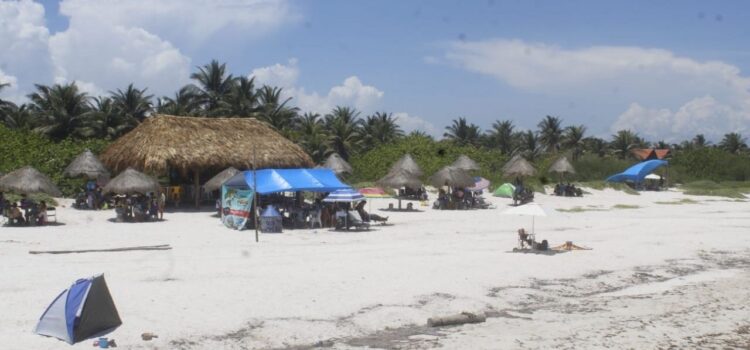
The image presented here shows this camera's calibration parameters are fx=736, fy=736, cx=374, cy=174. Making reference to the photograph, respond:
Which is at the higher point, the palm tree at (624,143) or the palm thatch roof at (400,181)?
the palm tree at (624,143)

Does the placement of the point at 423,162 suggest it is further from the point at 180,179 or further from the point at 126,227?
the point at 126,227

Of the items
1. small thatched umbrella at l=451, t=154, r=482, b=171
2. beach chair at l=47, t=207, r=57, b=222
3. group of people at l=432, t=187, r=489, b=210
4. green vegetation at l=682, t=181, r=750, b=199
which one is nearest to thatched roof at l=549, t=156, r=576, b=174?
small thatched umbrella at l=451, t=154, r=482, b=171

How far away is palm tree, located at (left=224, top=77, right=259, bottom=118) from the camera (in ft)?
157

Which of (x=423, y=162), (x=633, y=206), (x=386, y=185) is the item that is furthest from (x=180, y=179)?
(x=633, y=206)

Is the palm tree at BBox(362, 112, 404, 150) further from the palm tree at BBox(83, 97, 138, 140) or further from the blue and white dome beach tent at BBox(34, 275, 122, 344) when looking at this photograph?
the blue and white dome beach tent at BBox(34, 275, 122, 344)

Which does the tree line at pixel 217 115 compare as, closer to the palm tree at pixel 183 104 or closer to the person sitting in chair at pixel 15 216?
the palm tree at pixel 183 104

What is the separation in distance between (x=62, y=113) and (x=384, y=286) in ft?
108

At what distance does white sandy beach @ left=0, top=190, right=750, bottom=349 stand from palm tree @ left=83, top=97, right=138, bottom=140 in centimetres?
1928

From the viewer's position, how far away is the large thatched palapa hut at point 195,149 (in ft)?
96.6

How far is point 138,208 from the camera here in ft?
80.9

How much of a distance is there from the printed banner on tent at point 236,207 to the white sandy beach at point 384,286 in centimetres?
Result: 51

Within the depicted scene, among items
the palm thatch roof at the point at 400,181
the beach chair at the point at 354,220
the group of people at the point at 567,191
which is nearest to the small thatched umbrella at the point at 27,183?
the beach chair at the point at 354,220

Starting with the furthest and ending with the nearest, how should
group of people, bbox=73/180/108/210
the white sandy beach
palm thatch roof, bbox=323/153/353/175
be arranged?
palm thatch roof, bbox=323/153/353/175, group of people, bbox=73/180/108/210, the white sandy beach

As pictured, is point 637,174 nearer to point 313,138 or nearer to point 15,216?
point 313,138
